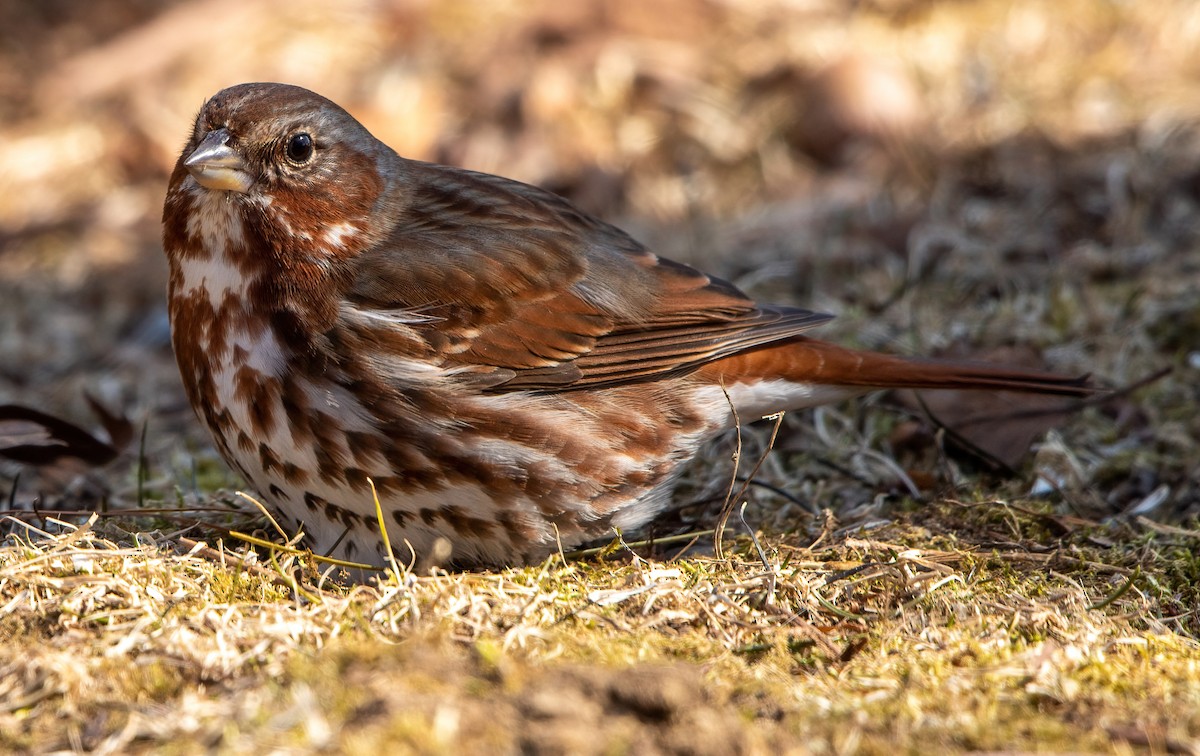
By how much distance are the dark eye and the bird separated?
11 millimetres

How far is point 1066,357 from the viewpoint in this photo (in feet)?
15.4

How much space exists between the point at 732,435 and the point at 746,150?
2.97m

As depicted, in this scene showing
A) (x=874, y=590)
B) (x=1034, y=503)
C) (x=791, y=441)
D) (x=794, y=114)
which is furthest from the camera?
(x=794, y=114)

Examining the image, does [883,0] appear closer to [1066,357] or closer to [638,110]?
[638,110]

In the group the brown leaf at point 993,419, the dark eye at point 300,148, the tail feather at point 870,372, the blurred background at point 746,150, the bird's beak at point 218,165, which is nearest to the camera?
the bird's beak at point 218,165

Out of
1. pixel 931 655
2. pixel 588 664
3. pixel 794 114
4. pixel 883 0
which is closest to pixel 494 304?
pixel 588 664

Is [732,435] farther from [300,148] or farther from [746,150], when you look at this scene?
[746,150]

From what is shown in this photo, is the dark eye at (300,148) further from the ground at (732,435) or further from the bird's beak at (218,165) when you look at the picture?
the ground at (732,435)

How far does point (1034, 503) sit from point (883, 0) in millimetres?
4750

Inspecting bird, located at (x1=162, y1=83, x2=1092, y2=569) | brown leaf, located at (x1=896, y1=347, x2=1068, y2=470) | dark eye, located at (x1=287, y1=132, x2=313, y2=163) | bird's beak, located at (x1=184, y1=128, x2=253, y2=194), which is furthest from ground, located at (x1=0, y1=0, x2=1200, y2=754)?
dark eye, located at (x1=287, y1=132, x2=313, y2=163)

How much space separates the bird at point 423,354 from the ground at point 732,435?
0.22 meters

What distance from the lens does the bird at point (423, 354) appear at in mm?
3395

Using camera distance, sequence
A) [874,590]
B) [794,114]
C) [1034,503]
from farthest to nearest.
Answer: [794,114] < [1034,503] < [874,590]

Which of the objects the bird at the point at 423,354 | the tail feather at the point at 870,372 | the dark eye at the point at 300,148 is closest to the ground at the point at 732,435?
A: the bird at the point at 423,354
